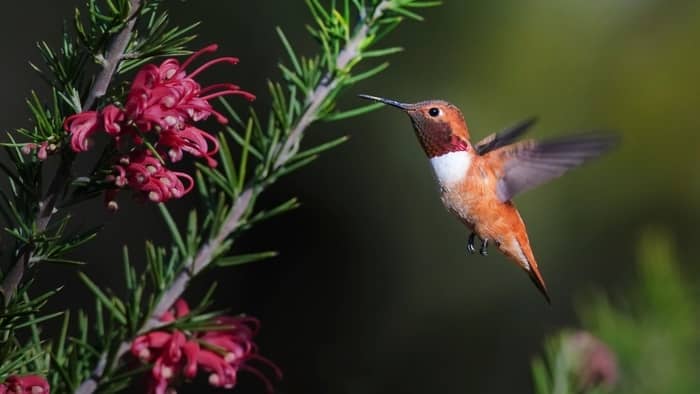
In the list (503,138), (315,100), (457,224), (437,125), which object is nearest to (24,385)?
(315,100)

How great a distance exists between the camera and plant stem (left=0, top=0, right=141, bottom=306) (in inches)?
38.5

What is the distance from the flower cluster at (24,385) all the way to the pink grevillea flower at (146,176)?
0.21m

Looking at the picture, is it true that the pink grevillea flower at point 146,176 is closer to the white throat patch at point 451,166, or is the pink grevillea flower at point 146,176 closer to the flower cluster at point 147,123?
the flower cluster at point 147,123

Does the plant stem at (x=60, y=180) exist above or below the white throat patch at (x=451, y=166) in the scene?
above

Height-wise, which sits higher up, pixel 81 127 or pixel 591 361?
pixel 81 127

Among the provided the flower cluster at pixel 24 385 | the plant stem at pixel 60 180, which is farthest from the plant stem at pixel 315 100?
the flower cluster at pixel 24 385

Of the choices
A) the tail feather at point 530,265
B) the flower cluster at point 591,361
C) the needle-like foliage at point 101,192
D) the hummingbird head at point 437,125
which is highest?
the needle-like foliage at point 101,192

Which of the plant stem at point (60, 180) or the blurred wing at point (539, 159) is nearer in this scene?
the plant stem at point (60, 180)

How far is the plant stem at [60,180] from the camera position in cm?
98

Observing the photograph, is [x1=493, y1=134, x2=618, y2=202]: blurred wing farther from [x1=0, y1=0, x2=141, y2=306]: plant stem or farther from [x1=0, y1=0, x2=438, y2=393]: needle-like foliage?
[x1=0, y1=0, x2=141, y2=306]: plant stem

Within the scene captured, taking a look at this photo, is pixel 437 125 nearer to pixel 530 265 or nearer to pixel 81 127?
pixel 530 265

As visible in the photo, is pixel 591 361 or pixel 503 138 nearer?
pixel 591 361

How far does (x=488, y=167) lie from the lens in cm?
212

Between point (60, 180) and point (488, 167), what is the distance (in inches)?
50.3
